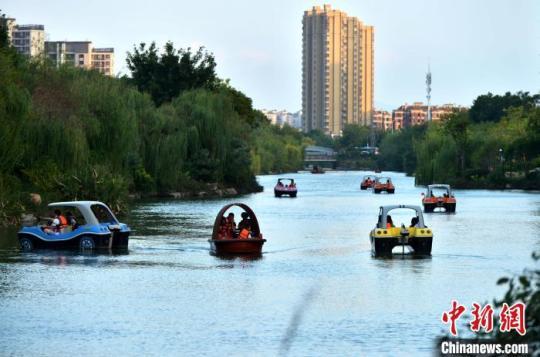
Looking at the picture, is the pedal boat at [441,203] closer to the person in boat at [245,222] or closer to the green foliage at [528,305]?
the person in boat at [245,222]

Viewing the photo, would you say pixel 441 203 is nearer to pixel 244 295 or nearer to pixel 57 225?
pixel 57 225

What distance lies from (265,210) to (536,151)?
186 ft

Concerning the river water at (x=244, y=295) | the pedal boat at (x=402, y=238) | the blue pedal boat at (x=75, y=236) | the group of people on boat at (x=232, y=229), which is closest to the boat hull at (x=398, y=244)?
the pedal boat at (x=402, y=238)

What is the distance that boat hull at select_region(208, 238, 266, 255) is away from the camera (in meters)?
36.8

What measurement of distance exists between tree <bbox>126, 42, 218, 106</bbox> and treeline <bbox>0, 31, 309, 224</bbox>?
0.12m

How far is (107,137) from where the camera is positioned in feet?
210

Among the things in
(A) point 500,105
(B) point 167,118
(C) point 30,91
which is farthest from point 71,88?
(A) point 500,105

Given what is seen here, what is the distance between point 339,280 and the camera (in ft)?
101

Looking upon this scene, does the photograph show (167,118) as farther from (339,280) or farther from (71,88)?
(339,280)

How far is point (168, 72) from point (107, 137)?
144 feet

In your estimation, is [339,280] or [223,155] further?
[223,155]

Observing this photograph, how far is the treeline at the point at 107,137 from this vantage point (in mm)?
52500

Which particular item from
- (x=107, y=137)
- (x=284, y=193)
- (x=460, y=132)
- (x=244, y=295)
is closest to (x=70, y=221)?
(x=244, y=295)

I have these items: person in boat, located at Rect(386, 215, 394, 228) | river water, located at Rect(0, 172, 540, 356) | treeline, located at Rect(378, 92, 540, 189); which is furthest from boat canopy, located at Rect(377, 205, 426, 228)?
treeline, located at Rect(378, 92, 540, 189)
